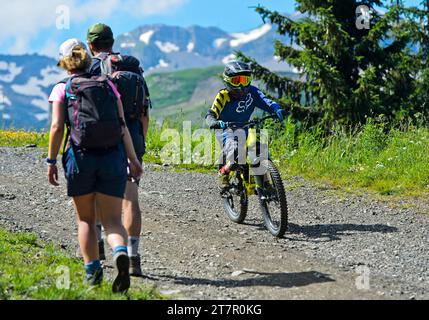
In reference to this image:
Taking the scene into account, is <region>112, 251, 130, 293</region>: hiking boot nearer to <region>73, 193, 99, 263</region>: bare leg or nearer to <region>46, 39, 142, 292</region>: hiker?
<region>46, 39, 142, 292</region>: hiker

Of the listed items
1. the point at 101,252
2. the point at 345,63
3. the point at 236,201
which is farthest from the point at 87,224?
the point at 345,63

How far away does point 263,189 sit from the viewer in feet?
27.2

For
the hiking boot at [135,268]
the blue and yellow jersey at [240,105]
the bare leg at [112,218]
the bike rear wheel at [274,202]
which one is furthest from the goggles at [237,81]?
the bare leg at [112,218]

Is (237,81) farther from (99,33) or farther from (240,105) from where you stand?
(99,33)

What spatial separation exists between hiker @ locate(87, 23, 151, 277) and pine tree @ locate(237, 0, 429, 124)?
11031 mm

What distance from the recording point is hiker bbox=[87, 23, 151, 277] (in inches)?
239

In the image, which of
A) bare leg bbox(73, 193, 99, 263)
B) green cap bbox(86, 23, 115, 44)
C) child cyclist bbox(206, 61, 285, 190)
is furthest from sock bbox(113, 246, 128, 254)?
child cyclist bbox(206, 61, 285, 190)

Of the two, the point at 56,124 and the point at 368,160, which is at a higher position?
the point at 56,124

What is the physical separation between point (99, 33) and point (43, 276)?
2.27 meters

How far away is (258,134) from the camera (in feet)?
27.5

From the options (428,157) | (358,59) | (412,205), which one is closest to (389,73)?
(358,59)

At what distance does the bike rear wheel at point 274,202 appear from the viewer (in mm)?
7879

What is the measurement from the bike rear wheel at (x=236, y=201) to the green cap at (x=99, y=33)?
134 inches

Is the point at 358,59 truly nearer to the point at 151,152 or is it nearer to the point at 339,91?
the point at 339,91
